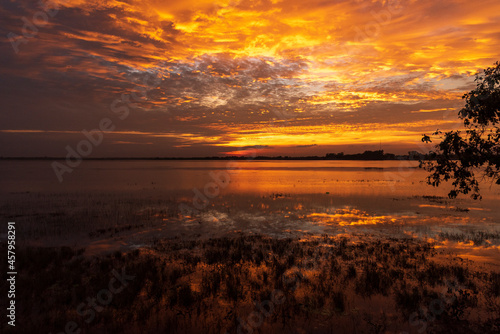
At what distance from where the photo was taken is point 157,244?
1725 centimetres

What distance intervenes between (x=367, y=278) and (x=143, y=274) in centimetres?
928

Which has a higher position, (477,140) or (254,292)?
(477,140)

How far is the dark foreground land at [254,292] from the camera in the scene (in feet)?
27.0

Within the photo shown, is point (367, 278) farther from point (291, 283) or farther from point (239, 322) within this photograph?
point (239, 322)

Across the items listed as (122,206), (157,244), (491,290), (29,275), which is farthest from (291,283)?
(122,206)

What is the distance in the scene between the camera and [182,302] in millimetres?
9406

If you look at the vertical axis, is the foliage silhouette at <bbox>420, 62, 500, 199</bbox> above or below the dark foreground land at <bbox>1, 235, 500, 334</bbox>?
above

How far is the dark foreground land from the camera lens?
27.0 feet

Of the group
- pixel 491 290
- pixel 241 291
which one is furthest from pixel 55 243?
pixel 491 290

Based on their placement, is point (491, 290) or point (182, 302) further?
point (491, 290)

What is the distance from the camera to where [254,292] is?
1022cm

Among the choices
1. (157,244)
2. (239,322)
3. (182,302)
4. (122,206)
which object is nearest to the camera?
(239,322)

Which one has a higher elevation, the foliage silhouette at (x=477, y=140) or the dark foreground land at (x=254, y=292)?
the foliage silhouette at (x=477, y=140)

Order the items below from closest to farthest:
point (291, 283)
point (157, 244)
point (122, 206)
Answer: point (291, 283) < point (157, 244) < point (122, 206)
